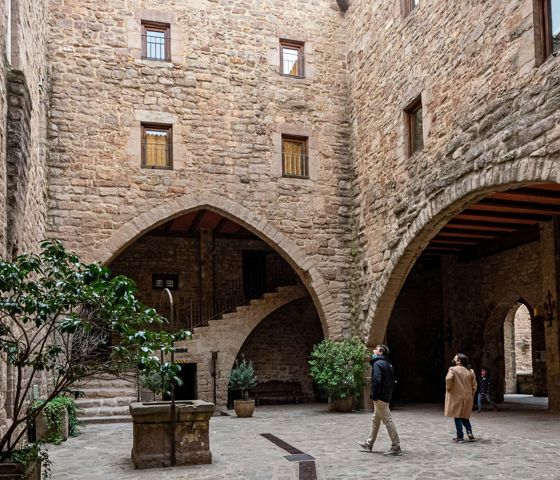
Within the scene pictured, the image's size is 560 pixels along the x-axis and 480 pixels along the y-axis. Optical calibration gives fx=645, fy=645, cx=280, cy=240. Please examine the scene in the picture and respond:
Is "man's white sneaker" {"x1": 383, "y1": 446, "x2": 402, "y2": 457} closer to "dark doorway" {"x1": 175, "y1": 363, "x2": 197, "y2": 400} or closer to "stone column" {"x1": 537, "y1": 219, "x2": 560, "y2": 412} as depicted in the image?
"stone column" {"x1": 537, "y1": 219, "x2": 560, "y2": 412}

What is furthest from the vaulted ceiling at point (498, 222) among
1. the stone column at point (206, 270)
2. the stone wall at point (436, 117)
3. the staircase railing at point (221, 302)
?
the stone column at point (206, 270)

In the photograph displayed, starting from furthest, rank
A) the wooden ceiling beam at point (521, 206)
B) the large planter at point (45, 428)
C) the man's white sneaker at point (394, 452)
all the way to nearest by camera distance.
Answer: the wooden ceiling beam at point (521, 206), the large planter at point (45, 428), the man's white sneaker at point (394, 452)

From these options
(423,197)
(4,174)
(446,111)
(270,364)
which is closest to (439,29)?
(446,111)

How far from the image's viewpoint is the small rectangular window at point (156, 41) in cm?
1239

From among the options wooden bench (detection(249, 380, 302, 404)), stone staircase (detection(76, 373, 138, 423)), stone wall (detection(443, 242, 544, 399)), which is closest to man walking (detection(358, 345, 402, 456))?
stone staircase (detection(76, 373, 138, 423))

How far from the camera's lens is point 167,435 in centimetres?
691

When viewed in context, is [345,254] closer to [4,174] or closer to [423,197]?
[423,197]

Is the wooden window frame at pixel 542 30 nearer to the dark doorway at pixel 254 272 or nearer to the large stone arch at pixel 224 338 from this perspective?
the large stone arch at pixel 224 338

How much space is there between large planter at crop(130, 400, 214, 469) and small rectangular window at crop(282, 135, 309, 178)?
6.86 m

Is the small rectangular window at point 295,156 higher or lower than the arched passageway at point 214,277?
higher

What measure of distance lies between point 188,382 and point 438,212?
8362mm

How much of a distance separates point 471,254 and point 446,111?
6096mm

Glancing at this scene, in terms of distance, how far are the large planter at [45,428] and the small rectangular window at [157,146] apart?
5054 millimetres

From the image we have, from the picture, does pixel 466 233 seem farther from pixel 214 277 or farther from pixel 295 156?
pixel 214 277
